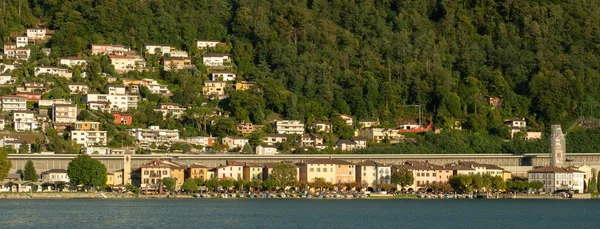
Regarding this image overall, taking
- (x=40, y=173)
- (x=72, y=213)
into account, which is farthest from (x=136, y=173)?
(x=72, y=213)

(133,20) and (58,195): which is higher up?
(133,20)

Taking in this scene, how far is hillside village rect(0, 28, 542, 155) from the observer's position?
328ft

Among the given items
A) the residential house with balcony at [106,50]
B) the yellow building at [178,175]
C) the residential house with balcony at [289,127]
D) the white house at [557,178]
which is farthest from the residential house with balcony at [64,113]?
the white house at [557,178]

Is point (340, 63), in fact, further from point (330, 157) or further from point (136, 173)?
point (136, 173)

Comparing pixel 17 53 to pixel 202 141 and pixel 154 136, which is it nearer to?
pixel 154 136

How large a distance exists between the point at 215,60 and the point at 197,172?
28.1m

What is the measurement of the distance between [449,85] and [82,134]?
3504 cm

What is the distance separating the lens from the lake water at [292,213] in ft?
208

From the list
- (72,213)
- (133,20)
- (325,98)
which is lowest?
(72,213)

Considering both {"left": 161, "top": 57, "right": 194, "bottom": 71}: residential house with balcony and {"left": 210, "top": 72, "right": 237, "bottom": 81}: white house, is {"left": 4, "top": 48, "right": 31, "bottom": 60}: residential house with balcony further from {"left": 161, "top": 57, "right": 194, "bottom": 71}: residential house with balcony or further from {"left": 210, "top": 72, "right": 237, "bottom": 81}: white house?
{"left": 210, "top": 72, "right": 237, "bottom": 81}: white house

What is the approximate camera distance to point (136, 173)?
92.1 metres

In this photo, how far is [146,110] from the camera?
106 meters

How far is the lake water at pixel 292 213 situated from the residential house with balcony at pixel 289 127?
20994 mm

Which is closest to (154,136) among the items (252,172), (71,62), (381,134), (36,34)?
(252,172)
